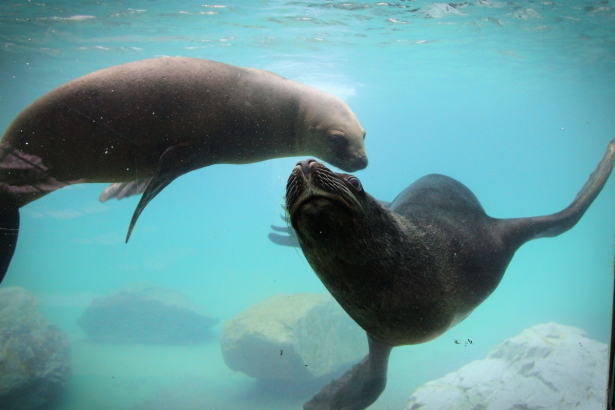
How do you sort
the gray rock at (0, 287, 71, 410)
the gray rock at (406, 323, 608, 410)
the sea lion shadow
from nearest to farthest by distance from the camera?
the gray rock at (406, 323, 608, 410) → the gray rock at (0, 287, 71, 410) → the sea lion shadow

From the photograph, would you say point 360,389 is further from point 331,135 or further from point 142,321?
point 142,321

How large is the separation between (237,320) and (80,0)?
10.4 metres

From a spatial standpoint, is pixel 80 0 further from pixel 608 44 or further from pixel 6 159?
pixel 608 44

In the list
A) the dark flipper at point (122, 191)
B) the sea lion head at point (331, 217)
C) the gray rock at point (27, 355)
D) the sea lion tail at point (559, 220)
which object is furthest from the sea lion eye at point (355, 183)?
the gray rock at point (27, 355)

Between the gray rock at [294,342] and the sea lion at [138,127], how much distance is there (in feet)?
27.9

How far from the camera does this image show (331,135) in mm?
2818

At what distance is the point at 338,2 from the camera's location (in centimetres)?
1054

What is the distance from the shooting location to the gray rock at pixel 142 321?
658 inches

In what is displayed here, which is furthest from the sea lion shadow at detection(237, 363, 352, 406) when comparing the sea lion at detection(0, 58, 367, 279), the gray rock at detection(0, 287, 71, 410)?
the sea lion at detection(0, 58, 367, 279)

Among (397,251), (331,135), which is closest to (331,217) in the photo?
(397,251)

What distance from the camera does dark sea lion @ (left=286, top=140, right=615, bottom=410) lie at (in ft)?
3.93

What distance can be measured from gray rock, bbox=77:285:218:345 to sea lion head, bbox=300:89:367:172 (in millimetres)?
16649

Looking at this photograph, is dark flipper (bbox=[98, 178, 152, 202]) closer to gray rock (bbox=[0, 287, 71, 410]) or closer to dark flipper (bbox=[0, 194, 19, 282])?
dark flipper (bbox=[0, 194, 19, 282])

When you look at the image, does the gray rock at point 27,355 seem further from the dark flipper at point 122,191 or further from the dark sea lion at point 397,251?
the dark sea lion at point 397,251
